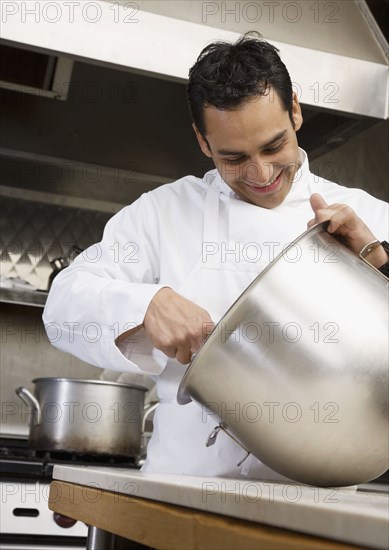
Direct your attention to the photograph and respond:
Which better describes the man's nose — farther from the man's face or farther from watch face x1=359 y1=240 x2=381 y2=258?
watch face x1=359 y1=240 x2=381 y2=258

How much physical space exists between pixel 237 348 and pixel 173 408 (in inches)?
20.7

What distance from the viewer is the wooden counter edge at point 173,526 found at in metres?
0.51

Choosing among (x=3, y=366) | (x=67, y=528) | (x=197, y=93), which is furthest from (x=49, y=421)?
(x=197, y=93)

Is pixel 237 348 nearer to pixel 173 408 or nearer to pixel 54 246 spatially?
pixel 173 408

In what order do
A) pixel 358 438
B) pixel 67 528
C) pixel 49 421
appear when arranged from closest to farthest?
1. pixel 358 438
2. pixel 67 528
3. pixel 49 421

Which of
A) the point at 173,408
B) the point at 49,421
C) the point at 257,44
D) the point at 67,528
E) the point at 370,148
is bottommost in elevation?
the point at 67,528

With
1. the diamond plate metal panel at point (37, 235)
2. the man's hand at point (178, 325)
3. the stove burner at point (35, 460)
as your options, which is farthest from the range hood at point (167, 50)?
the diamond plate metal panel at point (37, 235)

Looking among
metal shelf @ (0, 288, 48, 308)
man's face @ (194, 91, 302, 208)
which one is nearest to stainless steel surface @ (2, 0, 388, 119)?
man's face @ (194, 91, 302, 208)

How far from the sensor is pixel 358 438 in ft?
2.38

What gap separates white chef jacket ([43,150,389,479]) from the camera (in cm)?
115

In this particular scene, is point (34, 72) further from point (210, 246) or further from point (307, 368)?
point (307, 368)

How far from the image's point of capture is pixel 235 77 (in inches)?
48.5

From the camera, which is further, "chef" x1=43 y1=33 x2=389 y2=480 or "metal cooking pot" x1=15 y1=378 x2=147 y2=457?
"metal cooking pot" x1=15 y1=378 x2=147 y2=457

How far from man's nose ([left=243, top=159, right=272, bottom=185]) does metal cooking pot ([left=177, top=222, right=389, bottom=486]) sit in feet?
1.38
